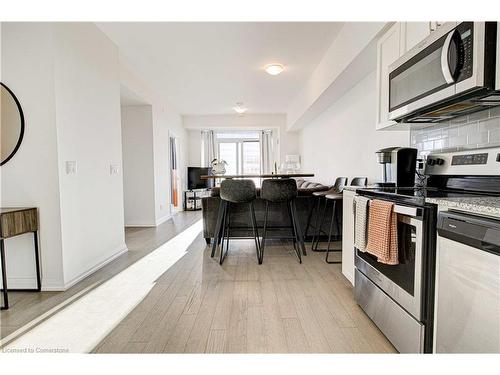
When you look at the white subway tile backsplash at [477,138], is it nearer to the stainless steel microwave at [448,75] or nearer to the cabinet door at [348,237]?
the stainless steel microwave at [448,75]

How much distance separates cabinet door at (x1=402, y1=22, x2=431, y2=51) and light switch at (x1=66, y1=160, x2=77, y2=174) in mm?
3050

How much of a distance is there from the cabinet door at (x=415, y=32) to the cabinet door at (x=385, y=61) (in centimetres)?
8

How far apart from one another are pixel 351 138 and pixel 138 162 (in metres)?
4.02

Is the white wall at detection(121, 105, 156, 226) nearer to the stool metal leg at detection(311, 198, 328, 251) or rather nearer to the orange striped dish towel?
the stool metal leg at detection(311, 198, 328, 251)

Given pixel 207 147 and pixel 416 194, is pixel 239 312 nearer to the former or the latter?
pixel 416 194

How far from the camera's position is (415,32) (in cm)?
188

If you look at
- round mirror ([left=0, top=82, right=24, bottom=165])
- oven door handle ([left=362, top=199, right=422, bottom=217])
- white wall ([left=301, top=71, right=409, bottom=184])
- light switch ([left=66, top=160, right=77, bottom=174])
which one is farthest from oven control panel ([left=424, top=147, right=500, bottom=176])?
round mirror ([left=0, top=82, right=24, bottom=165])

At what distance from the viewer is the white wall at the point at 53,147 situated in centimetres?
242

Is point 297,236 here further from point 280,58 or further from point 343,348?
point 280,58

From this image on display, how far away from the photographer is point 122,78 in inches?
165

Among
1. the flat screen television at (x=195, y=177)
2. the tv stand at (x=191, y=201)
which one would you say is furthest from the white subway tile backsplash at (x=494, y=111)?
the flat screen television at (x=195, y=177)
